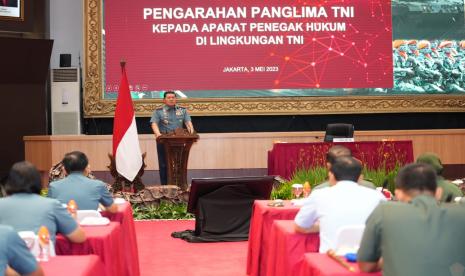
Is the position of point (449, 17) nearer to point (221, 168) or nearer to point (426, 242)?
point (221, 168)

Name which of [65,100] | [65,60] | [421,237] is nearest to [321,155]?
[65,100]

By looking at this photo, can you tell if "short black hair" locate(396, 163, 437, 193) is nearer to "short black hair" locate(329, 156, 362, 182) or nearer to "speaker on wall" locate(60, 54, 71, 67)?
"short black hair" locate(329, 156, 362, 182)

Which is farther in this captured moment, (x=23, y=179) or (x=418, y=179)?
(x=23, y=179)

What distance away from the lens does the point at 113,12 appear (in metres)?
12.6

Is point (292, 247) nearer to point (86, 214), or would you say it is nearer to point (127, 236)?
point (86, 214)

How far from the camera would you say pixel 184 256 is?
6527mm

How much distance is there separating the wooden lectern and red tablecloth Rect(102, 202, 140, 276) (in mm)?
3353

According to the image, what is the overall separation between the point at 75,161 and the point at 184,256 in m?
2.02

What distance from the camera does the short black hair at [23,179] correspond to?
3484 mm

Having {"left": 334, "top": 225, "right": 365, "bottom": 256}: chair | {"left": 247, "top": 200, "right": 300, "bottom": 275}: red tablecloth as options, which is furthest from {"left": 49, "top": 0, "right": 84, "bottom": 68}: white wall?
{"left": 334, "top": 225, "right": 365, "bottom": 256}: chair

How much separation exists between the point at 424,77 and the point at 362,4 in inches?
65.5

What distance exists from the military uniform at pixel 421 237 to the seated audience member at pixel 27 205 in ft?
5.42

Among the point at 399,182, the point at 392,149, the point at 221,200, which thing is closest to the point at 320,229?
the point at 399,182

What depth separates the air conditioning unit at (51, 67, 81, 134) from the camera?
1227cm
